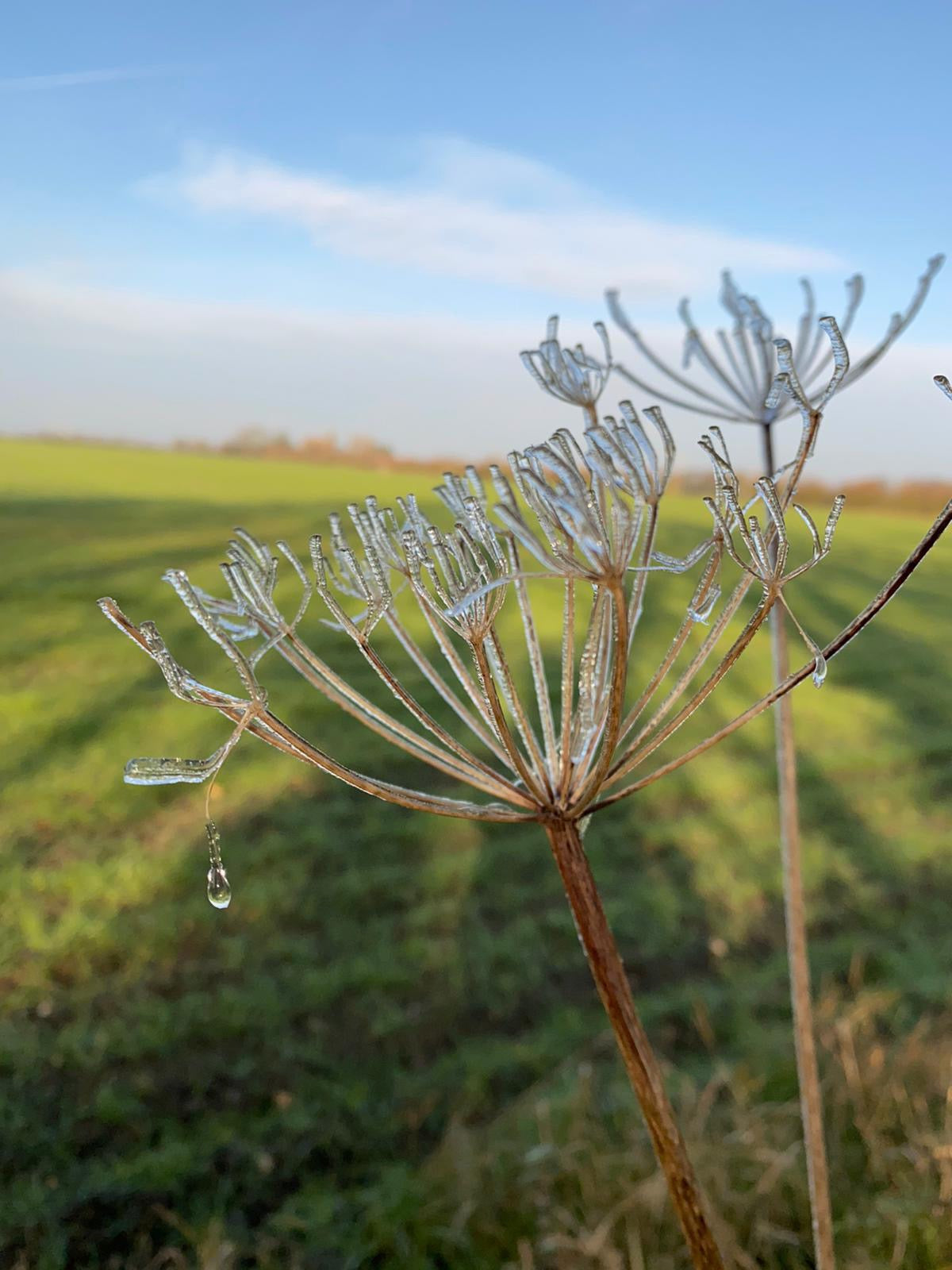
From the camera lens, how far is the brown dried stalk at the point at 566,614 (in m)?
0.58

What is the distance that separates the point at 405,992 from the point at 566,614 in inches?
72.8

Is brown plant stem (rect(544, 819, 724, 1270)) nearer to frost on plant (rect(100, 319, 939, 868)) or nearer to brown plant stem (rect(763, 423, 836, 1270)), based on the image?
frost on plant (rect(100, 319, 939, 868))

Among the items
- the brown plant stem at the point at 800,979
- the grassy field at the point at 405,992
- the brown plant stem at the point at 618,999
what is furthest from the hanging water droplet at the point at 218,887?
the grassy field at the point at 405,992

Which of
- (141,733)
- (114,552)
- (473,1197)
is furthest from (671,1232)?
(114,552)

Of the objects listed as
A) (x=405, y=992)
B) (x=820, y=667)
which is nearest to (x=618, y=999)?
(x=820, y=667)

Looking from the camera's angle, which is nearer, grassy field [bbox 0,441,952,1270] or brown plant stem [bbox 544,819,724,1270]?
brown plant stem [bbox 544,819,724,1270]

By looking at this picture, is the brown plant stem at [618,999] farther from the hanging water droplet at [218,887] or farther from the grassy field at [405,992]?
the grassy field at [405,992]

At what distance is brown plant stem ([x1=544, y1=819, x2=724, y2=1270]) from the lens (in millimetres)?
641

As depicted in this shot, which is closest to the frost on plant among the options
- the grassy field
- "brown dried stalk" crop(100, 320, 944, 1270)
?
"brown dried stalk" crop(100, 320, 944, 1270)

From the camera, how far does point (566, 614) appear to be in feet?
2.34

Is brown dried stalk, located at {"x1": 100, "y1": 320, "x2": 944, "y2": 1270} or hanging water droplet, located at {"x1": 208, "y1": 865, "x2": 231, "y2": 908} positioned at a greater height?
brown dried stalk, located at {"x1": 100, "y1": 320, "x2": 944, "y2": 1270}

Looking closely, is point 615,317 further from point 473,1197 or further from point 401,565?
point 473,1197

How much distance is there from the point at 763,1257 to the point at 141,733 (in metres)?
2.41

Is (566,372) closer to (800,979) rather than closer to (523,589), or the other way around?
(523,589)
